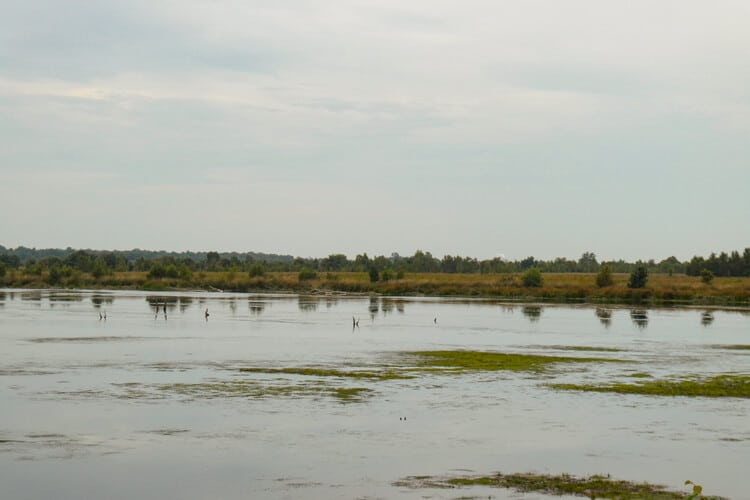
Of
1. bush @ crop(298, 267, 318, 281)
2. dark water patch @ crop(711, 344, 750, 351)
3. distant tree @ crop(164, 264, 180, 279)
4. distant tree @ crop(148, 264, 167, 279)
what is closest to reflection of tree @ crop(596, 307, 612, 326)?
dark water patch @ crop(711, 344, 750, 351)

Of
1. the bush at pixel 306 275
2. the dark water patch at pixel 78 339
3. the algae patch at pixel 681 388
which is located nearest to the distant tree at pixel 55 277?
the bush at pixel 306 275

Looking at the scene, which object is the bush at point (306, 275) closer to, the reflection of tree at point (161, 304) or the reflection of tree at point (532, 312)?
the reflection of tree at point (161, 304)

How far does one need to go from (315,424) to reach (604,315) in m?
70.7

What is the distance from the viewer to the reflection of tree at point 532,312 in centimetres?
8859

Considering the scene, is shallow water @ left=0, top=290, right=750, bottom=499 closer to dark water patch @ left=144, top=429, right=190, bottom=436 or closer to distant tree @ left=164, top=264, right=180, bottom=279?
dark water patch @ left=144, top=429, right=190, bottom=436

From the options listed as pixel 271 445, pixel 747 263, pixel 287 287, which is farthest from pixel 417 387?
pixel 747 263

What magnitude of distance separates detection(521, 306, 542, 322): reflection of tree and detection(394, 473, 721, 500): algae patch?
208ft

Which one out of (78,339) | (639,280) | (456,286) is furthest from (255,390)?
(456,286)

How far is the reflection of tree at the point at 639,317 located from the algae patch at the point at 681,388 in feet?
130

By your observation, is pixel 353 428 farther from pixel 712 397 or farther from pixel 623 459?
pixel 712 397

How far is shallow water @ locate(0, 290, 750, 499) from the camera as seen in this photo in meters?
20.9

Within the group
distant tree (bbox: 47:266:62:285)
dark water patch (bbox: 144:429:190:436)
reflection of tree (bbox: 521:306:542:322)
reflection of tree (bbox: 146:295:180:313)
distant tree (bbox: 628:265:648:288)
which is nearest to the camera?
dark water patch (bbox: 144:429:190:436)

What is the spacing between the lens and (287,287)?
536 ft

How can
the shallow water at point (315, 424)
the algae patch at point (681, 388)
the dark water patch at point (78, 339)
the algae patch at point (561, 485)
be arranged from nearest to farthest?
the algae patch at point (561, 485) < the shallow water at point (315, 424) < the algae patch at point (681, 388) < the dark water patch at point (78, 339)
